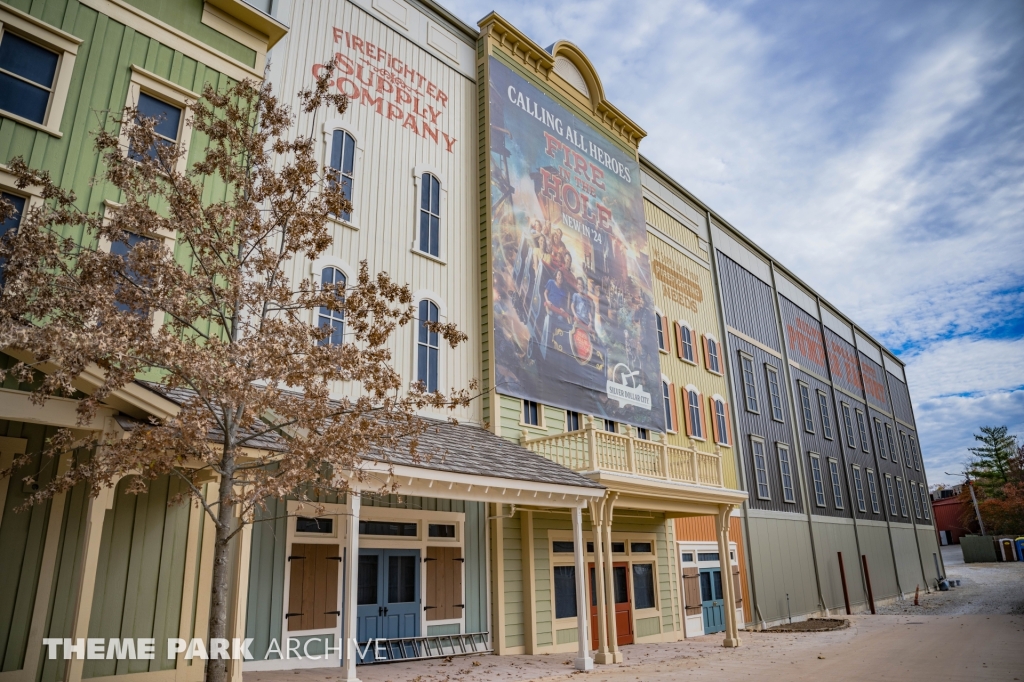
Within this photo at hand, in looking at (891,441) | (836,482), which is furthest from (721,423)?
(891,441)

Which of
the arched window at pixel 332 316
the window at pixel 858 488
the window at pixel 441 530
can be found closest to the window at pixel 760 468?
the window at pixel 858 488

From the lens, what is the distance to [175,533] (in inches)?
372

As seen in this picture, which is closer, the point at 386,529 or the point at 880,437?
the point at 386,529

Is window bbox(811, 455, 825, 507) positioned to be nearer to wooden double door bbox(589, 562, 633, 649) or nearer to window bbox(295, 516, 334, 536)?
wooden double door bbox(589, 562, 633, 649)

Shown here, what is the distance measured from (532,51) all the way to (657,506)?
1211 cm

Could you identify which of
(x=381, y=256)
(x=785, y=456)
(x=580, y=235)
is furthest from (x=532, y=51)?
(x=785, y=456)

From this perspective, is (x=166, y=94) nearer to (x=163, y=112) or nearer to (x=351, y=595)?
(x=163, y=112)

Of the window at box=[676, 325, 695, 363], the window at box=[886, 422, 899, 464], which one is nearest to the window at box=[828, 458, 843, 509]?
the window at box=[886, 422, 899, 464]

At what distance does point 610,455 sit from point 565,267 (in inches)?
196

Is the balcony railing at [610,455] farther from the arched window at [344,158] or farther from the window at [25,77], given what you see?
the window at [25,77]

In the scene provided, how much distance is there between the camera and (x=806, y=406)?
29781 mm

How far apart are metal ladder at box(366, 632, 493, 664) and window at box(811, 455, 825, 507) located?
1944 cm

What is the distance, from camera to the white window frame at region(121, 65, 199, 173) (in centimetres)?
1069

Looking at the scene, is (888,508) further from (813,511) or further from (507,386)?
(507,386)
